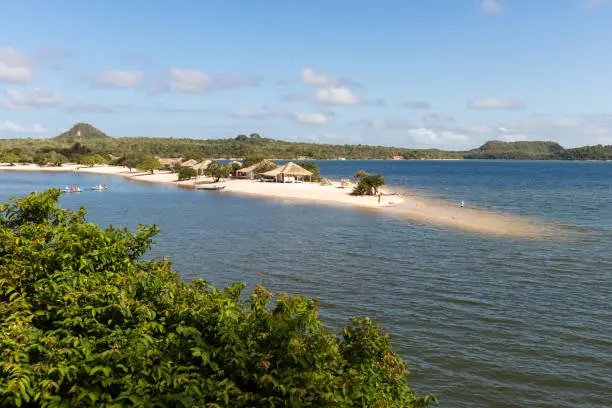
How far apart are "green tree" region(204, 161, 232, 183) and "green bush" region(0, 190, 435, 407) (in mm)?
85156

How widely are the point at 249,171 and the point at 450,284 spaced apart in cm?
8019

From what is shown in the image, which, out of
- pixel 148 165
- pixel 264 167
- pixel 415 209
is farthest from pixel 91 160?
pixel 415 209

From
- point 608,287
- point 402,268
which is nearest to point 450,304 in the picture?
point 402,268

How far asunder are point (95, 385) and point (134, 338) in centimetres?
75

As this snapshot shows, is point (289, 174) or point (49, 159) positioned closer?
point (289, 174)

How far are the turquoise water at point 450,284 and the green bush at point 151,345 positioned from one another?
7.27 meters

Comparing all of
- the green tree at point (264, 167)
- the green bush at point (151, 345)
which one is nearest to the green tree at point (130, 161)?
the green tree at point (264, 167)

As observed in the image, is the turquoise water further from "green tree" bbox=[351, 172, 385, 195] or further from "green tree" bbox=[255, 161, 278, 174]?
"green tree" bbox=[255, 161, 278, 174]

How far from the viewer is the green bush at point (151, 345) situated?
5496 mm

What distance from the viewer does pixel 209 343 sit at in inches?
264

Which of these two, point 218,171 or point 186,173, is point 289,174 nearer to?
point 218,171

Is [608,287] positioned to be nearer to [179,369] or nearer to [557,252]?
[557,252]

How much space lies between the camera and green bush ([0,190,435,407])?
216 inches

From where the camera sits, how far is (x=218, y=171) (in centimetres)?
9238
